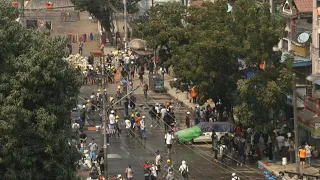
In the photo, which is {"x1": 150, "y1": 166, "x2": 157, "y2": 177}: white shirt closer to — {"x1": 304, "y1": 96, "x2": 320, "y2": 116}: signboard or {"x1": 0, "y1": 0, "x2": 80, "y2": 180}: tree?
{"x1": 0, "y1": 0, "x2": 80, "y2": 180}: tree

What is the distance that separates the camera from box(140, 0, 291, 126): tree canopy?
2105 inches

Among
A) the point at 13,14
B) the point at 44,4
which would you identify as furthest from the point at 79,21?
the point at 13,14

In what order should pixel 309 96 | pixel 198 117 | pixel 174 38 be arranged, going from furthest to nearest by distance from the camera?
pixel 174 38 < pixel 198 117 < pixel 309 96

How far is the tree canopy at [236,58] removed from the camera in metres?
53.5

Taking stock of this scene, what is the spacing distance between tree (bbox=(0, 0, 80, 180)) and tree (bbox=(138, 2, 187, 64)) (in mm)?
32537

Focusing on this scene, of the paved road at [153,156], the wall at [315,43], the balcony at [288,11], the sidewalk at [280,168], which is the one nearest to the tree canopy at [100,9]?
the paved road at [153,156]

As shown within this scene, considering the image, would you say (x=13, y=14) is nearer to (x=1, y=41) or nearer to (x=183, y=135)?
(x=1, y=41)

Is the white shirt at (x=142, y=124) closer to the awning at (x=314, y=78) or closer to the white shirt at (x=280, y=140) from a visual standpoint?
the white shirt at (x=280, y=140)

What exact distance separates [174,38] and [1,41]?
32.9m

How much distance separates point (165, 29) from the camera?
74.7 m

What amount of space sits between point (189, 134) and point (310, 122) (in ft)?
25.6

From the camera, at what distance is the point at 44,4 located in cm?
12069

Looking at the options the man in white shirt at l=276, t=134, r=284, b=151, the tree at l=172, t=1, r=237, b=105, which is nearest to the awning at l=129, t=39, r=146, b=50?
the tree at l=172, t=1, r=237, b=105

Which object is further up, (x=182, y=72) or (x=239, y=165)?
(x=182, y=72)
